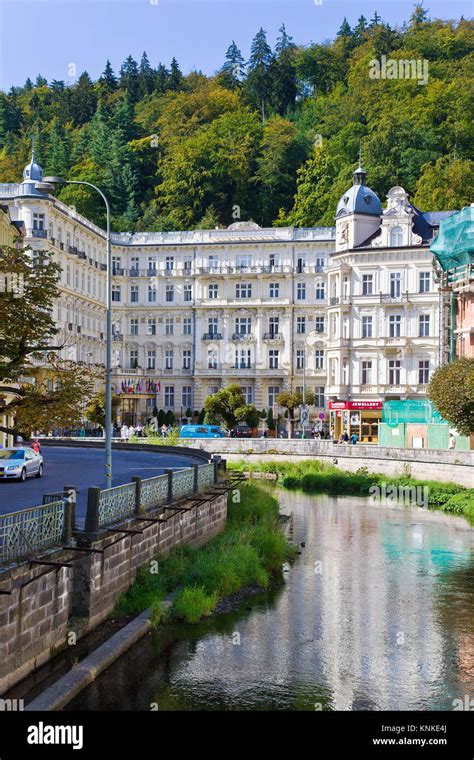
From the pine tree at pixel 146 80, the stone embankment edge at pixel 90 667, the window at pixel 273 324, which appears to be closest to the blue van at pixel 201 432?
the window at pixel 273 324

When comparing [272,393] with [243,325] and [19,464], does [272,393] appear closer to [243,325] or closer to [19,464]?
[243,325]

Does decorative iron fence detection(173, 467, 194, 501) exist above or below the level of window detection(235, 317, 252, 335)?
below

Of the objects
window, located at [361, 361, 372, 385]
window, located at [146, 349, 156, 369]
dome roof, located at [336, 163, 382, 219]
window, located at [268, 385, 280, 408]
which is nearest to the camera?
window, located at [361, 361, 372, 385]

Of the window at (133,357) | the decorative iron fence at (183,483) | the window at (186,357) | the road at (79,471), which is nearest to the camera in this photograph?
the road at (79,471)

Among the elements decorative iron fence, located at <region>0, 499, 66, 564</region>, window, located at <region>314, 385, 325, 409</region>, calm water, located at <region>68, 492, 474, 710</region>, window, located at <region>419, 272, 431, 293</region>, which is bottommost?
calm water, located at <region>68, 492, 474, 710</region>

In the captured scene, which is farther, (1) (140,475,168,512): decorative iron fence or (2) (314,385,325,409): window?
(2) (314,385,325,409): window

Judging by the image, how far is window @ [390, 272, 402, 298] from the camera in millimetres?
74562

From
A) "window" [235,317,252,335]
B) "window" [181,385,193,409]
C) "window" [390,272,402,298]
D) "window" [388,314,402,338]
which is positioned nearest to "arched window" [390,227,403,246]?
"window" [390,272,402,298]

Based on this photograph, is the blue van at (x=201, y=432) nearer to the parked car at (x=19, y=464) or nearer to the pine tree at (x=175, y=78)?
the parked car at (x=19, y=464)

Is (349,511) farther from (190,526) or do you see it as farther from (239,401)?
(239,401)

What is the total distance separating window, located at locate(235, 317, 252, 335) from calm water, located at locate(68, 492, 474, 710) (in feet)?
187

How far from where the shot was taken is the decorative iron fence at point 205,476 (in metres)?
33.7

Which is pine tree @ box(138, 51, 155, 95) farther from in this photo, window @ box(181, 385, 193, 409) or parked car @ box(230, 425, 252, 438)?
parked car @ box(230, 425, 252, 438)

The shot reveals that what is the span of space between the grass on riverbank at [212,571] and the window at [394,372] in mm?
38348
